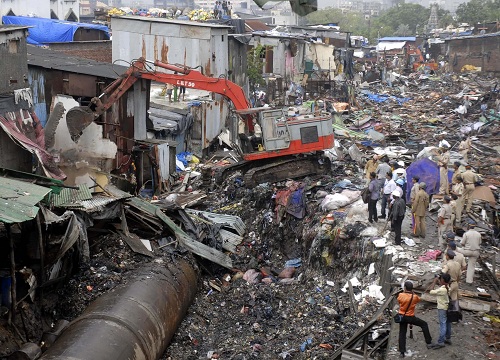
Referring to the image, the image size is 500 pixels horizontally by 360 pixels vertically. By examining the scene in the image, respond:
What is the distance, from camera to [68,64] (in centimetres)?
1780

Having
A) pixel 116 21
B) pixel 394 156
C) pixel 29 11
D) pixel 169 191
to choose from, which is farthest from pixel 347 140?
pixel 29 11

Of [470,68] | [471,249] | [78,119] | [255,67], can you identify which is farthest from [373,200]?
[470,68]

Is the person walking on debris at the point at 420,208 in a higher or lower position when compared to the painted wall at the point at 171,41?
lower

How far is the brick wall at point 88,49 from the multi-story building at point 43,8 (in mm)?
12746

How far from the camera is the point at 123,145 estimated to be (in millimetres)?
18484

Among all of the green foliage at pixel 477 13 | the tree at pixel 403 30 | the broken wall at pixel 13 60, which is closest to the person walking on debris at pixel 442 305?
the broken wall at pixel 13 60

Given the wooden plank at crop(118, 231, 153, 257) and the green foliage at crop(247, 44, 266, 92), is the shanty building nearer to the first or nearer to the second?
the wooden plank at crop(118, 231, 153, 257)

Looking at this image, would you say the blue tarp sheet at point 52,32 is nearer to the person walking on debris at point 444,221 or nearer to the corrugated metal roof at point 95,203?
the corrugated metal roof at point 95,203

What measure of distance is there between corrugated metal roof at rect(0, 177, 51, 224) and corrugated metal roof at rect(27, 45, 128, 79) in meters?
6.58

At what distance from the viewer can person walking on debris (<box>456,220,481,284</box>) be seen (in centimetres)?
1074

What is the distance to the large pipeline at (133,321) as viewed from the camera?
28.5 feet

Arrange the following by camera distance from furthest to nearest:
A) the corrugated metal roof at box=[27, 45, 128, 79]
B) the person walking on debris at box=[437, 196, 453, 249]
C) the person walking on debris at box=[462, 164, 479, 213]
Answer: the corrugated metal roof at box=[27, 45, 128, 79]
the person walking on debris at box=[462, 164, 479, 213]
the person walking on debris at box=[437, 196, 453, 249]

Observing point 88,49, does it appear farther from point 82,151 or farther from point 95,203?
point 95,203

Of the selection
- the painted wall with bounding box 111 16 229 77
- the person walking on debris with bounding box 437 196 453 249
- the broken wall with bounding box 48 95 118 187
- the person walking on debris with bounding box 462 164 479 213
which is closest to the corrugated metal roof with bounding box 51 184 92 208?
the broken wall with bounding box 48 95 118 187
